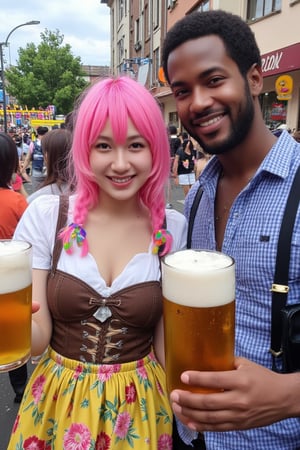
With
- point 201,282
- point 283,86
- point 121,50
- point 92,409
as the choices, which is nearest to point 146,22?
point 121,50

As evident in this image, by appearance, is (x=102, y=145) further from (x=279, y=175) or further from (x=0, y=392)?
(x=0, y=392)

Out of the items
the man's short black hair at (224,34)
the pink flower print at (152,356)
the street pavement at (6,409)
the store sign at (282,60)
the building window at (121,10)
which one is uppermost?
the building window at (121,10)

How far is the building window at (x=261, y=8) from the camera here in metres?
10.9

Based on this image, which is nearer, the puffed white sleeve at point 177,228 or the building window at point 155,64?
the puffed white sleeve at point 177,228

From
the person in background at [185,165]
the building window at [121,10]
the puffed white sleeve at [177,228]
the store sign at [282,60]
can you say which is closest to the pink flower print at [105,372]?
the puffed white sleeve at [177,228]

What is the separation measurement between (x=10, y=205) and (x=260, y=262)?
7.50 ft

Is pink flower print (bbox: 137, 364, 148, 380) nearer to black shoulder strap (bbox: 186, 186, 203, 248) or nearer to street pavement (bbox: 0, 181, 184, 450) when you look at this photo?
black shoulder strap (bbox: 186, 186, 203, 248)

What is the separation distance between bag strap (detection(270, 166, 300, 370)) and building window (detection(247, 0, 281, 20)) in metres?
11.5

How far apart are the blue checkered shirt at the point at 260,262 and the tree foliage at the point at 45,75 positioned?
3525cm

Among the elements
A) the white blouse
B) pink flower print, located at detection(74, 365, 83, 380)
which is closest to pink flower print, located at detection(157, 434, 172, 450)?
pink flower print, located at detection(74, 365, 83, 380)

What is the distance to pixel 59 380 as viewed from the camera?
146 centimetres

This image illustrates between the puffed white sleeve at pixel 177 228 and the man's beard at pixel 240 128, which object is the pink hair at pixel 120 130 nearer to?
the puffed white sleeve at pixel 177 228

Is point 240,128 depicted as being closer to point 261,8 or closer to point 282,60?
point 282,60

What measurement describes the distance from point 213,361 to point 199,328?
0.08 metres
